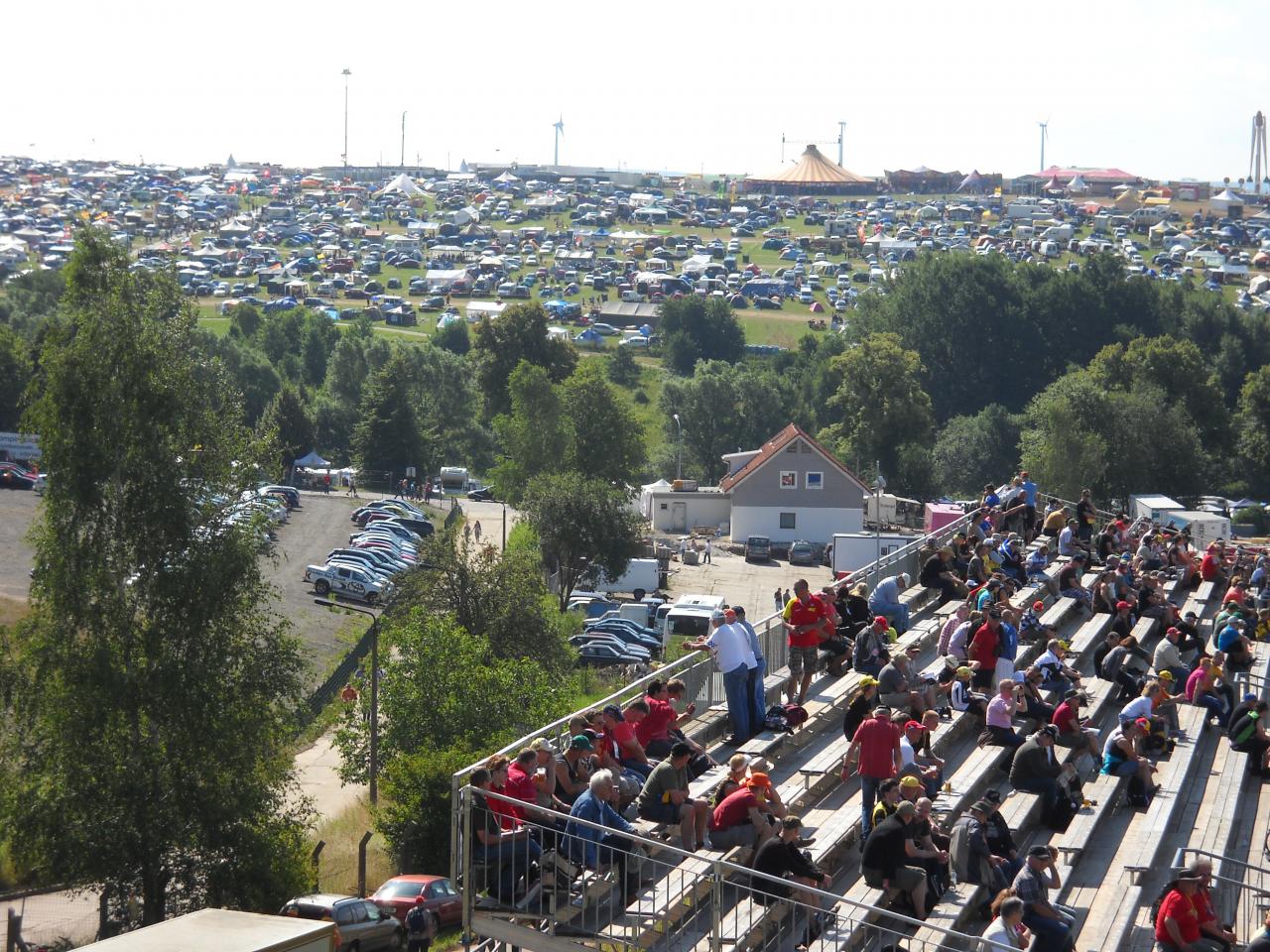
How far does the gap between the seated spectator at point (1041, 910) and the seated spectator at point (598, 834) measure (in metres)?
2.47

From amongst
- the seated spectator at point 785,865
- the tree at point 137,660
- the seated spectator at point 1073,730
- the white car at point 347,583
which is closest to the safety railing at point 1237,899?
the seated spectator at point 1073,730

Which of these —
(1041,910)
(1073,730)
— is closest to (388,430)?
(1073,730)

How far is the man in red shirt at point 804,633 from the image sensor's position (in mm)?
15352

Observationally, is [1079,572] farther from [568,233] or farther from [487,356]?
[568,233]

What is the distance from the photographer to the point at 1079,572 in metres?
21.3

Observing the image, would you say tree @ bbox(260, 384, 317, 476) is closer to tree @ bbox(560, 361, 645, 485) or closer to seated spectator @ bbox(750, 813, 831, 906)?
tree @ bbox(560, 361, 645, 485)

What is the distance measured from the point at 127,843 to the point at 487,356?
61453mm

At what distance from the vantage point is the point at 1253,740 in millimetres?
15961

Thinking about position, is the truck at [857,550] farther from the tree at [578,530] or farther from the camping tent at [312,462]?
the camping tent at [312,462]

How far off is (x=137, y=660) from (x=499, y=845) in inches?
412

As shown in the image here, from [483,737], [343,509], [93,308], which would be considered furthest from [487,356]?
[93,308]

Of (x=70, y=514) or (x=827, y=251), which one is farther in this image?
(x=827, y=251)

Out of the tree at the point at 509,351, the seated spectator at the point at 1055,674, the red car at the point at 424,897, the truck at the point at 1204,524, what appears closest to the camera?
the seated spectator at the point at 1055,674

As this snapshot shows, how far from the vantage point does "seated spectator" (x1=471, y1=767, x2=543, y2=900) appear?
10.4 m
